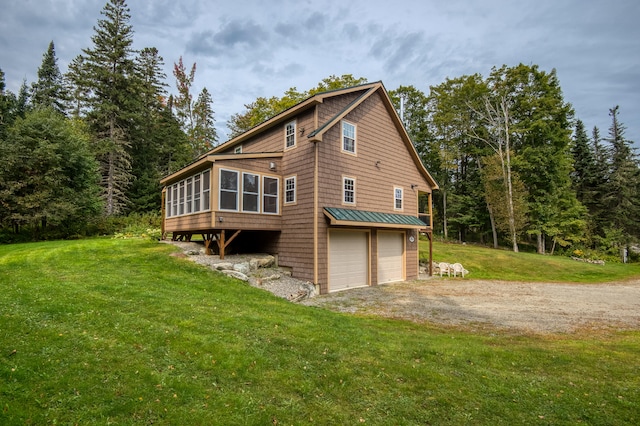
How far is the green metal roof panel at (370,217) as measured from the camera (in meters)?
11.5

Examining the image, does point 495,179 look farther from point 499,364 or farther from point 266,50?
point 499,364

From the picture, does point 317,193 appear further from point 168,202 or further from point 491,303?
point 168,202

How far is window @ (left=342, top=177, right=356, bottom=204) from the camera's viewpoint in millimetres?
12539

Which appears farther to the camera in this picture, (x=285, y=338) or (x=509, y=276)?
(x=509, y=276)

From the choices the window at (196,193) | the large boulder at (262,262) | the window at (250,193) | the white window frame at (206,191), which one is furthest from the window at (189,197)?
the large boulder at (262,262)

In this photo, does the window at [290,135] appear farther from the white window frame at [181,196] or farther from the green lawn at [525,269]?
the green lawn at [525,269]

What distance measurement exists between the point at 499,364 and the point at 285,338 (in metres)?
3.29

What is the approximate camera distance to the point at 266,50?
15.1 metres

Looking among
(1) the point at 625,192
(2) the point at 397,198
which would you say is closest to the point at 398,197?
(2) the point at 397,198

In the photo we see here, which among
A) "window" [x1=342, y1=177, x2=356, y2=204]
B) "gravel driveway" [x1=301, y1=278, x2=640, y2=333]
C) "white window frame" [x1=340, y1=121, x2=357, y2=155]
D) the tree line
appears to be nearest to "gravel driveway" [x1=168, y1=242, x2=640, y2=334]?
"gravel driveway" [x1=301, y1=278, x2=640, y2=333]

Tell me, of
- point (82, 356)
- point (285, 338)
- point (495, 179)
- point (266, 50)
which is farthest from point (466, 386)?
point (495, 179)

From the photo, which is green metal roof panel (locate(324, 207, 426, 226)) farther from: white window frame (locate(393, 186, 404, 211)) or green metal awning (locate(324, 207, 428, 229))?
white window frame (locate(393, 186, 404, 211))

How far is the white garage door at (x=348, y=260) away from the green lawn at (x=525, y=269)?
22.6 ft

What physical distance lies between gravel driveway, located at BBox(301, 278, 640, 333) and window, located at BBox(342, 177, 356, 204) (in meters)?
3.63
